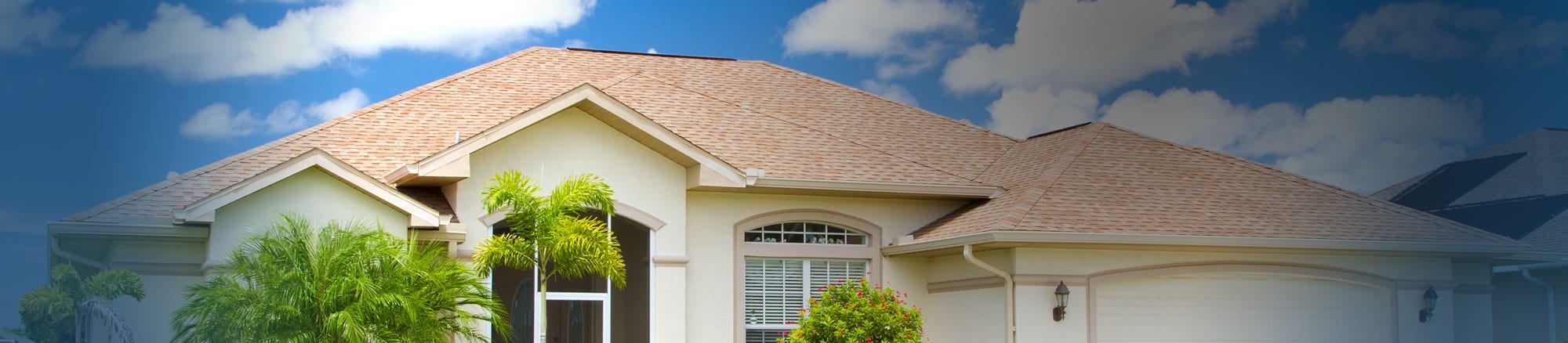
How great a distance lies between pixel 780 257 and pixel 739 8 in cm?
1759

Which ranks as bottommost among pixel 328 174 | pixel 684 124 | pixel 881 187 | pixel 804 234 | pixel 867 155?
pixel 804 234

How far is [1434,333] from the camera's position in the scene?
52.6 ft

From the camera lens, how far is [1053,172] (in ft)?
53.6

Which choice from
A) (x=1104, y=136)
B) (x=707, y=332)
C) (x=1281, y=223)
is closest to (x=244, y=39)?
(x=707, y=332)

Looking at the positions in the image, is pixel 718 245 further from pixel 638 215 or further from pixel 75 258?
pixel 75 258

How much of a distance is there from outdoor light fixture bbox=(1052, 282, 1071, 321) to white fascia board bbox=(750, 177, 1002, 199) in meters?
1.94

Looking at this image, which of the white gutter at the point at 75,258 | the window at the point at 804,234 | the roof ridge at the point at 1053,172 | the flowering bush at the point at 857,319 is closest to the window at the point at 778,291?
the window at the point at 804,234

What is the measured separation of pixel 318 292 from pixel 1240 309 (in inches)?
404

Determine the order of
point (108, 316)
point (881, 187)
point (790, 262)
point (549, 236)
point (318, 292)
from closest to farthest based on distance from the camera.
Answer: point (318, 292)
point (108, 316)
point (549, 236)
point (881, 187)
point (790, 262)

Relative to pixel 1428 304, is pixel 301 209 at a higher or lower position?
higher

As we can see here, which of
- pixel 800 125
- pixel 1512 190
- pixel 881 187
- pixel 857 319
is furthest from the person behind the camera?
pixel 1512 190

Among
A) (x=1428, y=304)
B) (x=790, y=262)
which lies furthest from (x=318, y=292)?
(x=1428, y=304)

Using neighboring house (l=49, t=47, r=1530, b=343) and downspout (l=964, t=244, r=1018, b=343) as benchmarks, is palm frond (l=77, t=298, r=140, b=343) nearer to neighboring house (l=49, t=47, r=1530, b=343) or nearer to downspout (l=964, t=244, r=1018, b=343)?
neighboring house (l=49, t=47, r=1530, b=343)

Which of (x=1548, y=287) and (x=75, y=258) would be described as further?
(x=1548, y=287)
